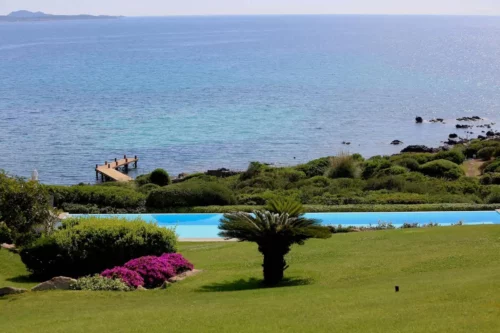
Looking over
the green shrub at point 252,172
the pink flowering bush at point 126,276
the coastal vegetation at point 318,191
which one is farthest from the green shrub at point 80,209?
the green shrub at point 252,172

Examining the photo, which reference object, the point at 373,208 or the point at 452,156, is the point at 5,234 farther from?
the point at 452,156


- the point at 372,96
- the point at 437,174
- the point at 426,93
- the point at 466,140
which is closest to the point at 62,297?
the point at 437,174

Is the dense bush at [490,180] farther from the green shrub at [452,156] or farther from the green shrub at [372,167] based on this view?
the green shrub at [452,156]

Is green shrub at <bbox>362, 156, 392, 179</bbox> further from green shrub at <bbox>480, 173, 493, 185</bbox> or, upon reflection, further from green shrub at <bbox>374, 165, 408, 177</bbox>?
green shrub at <bbox>480, 173, 493, 185</bbox>

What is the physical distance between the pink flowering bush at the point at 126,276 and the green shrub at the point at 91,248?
1.35 metres

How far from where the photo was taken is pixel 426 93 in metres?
101

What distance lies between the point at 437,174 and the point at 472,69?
348 feet

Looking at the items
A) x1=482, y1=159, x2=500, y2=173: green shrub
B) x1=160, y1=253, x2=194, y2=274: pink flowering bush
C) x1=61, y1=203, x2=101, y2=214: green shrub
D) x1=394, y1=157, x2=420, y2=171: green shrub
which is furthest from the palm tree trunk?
x1=482, y1=159, x2=500, y2=173: green shrub

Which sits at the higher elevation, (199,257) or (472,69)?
(472,69)

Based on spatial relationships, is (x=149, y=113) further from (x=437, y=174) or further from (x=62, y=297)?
(x=62, y=297)

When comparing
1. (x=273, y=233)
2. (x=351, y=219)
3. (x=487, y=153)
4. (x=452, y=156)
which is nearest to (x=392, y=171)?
(x=452, y=156)

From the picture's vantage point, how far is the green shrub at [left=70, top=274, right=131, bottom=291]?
15375mm

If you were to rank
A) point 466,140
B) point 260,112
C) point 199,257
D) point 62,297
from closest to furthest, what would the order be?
point 62,297 < point 199,257 < point 466,140 < point 260,112

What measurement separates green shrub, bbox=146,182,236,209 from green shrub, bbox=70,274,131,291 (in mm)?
12496
